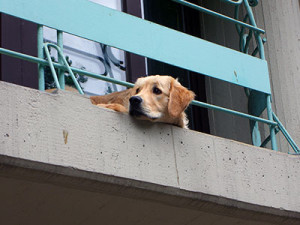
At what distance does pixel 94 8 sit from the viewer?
5711 mm

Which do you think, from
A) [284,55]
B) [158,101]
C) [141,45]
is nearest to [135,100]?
[158,101]

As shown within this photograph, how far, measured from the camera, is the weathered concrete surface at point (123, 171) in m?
4.80

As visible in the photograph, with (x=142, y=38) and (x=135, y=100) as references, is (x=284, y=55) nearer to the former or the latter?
(x=142, y=38)

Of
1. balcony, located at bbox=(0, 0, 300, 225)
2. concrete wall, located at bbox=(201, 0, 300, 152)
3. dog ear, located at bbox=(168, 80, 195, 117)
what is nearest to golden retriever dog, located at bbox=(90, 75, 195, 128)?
dog ear, located at bbox=(168, 80, 195, 117)

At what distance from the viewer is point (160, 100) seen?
5906 mm

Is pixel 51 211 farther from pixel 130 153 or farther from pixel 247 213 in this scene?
pixel 247 213

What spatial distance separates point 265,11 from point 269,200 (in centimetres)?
304

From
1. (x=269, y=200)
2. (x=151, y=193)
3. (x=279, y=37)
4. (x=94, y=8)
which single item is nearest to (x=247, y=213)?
(x=269, y=200)

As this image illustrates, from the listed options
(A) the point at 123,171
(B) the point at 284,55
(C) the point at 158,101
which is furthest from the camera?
(B) the point at 284,55

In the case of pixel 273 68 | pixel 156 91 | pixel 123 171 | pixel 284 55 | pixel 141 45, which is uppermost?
pixel 284 55

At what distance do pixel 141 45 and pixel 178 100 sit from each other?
540 millimetres

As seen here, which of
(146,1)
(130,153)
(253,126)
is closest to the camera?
(130,153)

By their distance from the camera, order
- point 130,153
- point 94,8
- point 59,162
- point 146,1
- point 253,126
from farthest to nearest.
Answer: point 146,1, point 253,126, point 94,8, point 130,153, point 59,162

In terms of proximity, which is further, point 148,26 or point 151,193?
point 148,26
